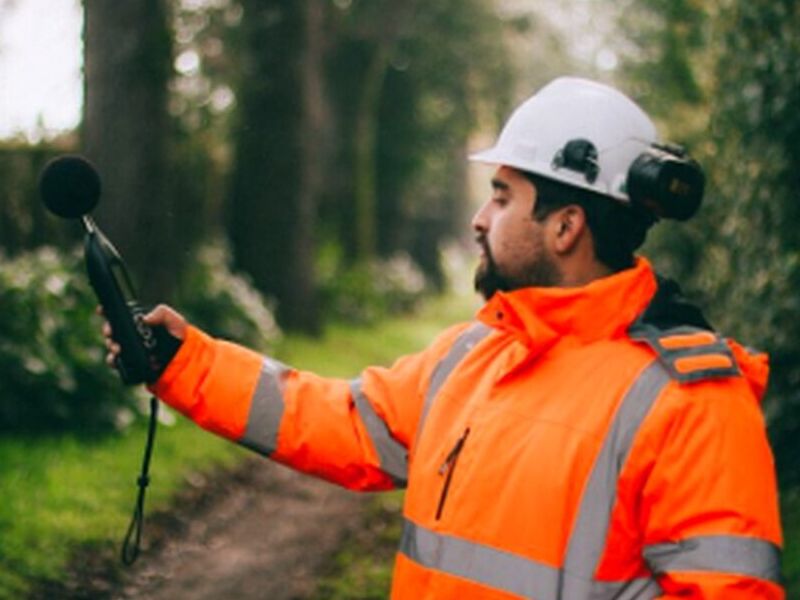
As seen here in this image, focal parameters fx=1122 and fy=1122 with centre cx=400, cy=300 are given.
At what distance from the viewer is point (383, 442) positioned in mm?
3551

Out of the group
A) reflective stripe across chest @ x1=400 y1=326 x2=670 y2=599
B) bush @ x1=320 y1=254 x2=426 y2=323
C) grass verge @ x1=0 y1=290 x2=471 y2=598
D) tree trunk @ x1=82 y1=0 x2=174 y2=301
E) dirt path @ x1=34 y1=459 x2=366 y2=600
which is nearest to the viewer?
reflective stripe across chest @ x1=400 y1=326 x2=670 y2=599

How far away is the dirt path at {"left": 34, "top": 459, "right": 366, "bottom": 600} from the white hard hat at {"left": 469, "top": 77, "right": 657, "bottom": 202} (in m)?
3.63

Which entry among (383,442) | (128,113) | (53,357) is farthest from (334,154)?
(383,442)

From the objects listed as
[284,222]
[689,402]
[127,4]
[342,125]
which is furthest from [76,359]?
[342,125]

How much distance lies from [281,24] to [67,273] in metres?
7.88

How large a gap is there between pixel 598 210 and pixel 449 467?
868 mm

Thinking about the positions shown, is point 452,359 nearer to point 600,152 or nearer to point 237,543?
point 600,152

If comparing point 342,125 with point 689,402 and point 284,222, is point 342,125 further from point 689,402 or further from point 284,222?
point 689,402

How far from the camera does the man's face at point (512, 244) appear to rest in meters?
3.17

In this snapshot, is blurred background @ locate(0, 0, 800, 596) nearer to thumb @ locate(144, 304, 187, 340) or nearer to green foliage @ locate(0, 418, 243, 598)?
green foliage @ locate(0, 418, 243, 598)

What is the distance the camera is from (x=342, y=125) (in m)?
22.5

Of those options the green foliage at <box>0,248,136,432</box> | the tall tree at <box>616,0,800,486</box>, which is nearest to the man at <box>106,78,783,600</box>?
the tall tree at <box>616,0,800,486</box>

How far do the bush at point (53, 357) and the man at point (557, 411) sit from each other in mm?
4860

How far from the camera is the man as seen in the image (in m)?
2.66
